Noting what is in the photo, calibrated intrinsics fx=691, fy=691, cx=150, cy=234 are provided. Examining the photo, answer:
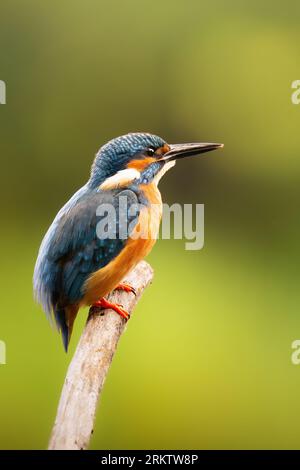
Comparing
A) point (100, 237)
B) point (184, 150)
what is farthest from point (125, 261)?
point (184, 150)

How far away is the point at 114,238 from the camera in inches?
68.0

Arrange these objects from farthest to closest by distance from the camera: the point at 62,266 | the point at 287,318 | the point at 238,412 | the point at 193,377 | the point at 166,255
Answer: the point at 166,255 → the point at 287,318 → the point at 193,377 → the point at 238,412 → the point at 62,266

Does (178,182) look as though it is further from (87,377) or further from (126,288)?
(87,377)

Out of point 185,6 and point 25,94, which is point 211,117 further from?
point 25,94

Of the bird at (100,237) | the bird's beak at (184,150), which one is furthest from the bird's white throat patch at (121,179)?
the bird's beak at (184,150)

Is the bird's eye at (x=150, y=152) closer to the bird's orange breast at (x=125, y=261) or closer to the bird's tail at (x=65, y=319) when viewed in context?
the bird's orange breast at (x=125, y=261)

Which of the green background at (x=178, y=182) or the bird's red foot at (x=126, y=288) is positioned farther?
the green background at (x=178, y=182)

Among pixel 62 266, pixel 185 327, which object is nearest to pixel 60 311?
pixel 62 266

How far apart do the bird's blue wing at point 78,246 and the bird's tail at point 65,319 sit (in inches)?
1.6

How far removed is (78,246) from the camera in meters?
1.71

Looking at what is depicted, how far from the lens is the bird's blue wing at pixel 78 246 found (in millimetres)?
1694

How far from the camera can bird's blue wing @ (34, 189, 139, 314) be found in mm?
1694

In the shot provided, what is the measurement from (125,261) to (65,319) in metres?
0.24

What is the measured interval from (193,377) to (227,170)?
1.30 metres
